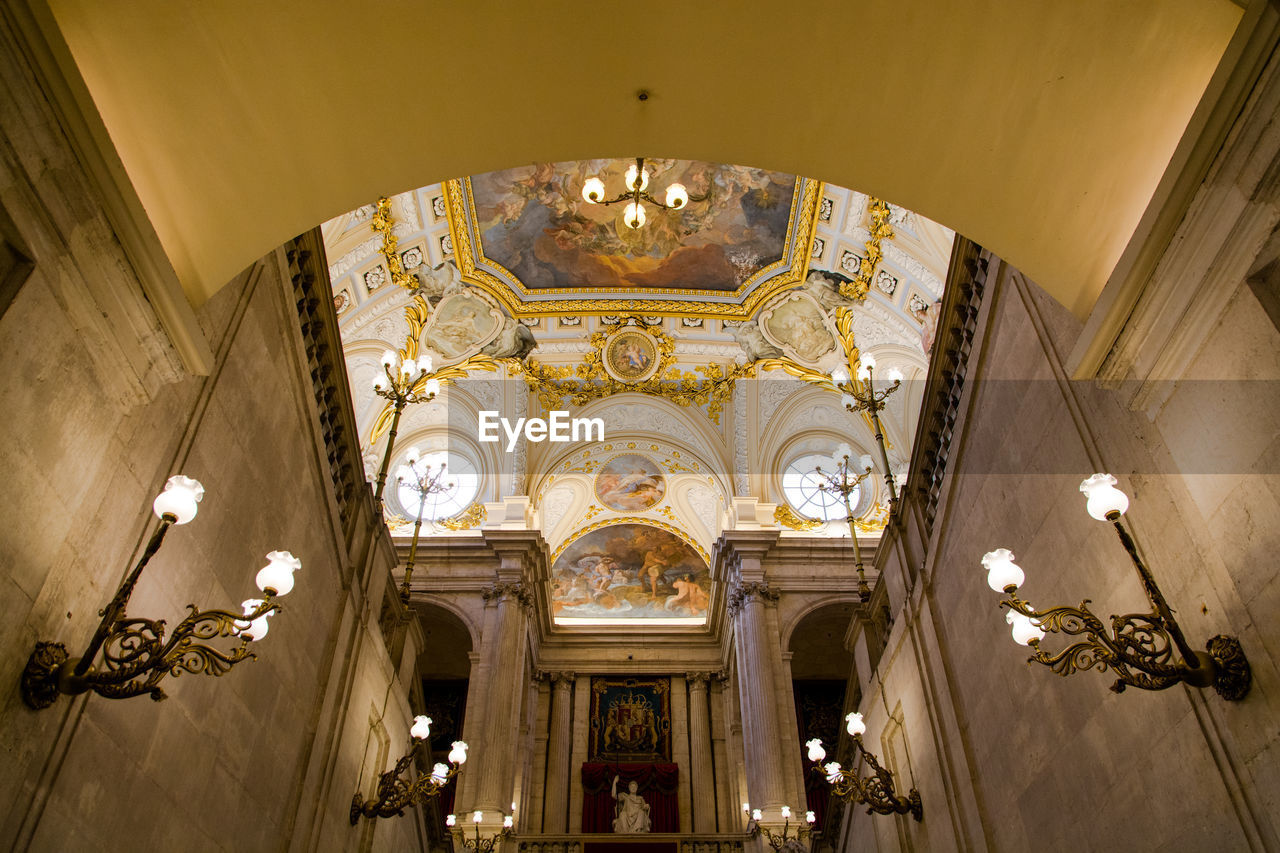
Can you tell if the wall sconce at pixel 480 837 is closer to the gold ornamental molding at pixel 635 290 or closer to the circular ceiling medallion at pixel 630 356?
the circular ceiling medallion at pixel 630 356

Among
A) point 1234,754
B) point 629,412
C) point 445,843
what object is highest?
point 629,412

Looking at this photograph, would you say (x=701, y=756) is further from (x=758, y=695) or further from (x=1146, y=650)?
(x=1146, y=650)

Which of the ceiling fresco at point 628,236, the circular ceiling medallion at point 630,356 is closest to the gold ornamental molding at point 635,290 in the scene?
the ceiling fresco at point 628,236

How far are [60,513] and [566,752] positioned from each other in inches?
740

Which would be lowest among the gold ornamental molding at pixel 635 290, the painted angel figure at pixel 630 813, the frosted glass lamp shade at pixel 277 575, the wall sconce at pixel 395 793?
the frosted glass lamp shade at pixel 277 575

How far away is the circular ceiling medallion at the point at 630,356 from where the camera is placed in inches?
824

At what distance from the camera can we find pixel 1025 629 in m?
4.50

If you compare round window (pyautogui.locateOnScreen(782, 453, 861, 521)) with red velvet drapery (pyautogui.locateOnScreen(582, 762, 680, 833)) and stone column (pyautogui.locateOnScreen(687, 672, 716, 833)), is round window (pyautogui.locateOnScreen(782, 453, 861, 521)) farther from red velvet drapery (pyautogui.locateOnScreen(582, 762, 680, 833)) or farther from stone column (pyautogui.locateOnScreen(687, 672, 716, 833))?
red velvet drapery (pyautogui.locateOnScreen(582, 762, 680, 833))

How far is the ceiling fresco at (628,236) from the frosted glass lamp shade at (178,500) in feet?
44.4

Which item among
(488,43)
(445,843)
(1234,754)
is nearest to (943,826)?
(1234,754)

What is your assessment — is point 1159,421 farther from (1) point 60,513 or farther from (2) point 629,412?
(2) point 629,412

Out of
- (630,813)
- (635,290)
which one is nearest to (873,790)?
(630,813)

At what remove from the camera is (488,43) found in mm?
4656

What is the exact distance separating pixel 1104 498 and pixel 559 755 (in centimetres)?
1883
